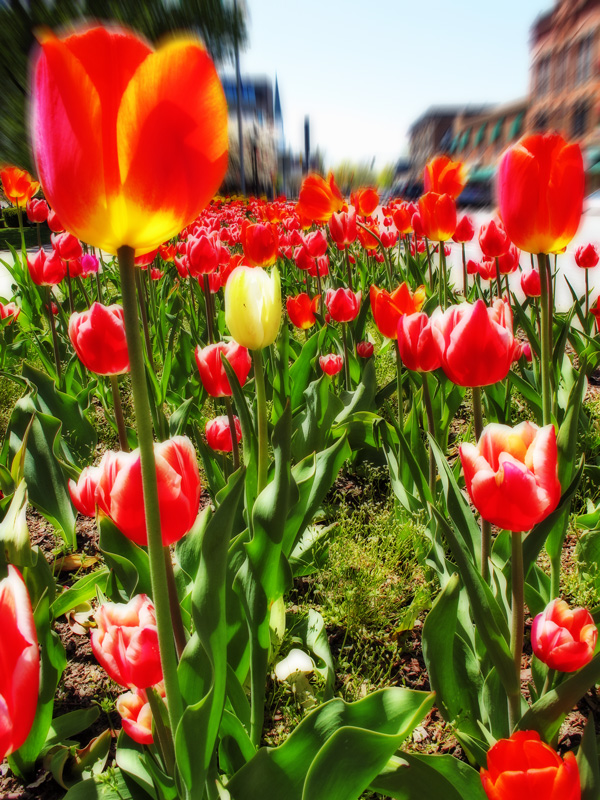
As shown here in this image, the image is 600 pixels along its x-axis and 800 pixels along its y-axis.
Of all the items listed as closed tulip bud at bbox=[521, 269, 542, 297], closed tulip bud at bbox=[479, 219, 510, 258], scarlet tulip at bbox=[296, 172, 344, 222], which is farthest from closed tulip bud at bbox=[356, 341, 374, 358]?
scarlet tulip at bbox=[296, 172, 344, 222]

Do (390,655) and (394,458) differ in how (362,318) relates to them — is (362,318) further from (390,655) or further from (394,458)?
(390,655)

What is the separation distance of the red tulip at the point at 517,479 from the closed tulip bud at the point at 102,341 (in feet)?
2.66

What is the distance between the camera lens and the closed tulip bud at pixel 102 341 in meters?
1.32

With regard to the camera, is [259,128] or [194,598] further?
[259,128]

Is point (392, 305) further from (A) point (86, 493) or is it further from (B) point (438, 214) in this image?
(A) point (86, 493)

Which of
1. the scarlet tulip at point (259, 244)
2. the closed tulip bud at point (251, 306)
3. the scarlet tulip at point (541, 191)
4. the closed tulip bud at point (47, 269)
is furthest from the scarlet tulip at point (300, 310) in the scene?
the scarlet tulip at point (541, 191)

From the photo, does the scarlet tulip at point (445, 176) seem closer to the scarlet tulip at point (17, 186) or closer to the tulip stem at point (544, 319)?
the tulip stem at point (544, 319)

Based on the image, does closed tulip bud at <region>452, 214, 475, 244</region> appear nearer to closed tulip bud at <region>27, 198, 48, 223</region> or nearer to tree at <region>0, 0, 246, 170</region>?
closed tulip bud at <region>27, 198, 48, 223</region>

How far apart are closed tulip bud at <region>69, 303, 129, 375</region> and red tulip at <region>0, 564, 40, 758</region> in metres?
0.89

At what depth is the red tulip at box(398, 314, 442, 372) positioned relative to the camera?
4.27 feet

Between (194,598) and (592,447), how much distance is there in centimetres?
193

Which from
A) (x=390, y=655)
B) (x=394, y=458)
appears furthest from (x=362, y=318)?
(x=390, y=655)

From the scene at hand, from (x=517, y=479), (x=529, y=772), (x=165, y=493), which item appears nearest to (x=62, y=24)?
(x=165, y=493)

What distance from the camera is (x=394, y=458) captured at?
1862 millimetres
